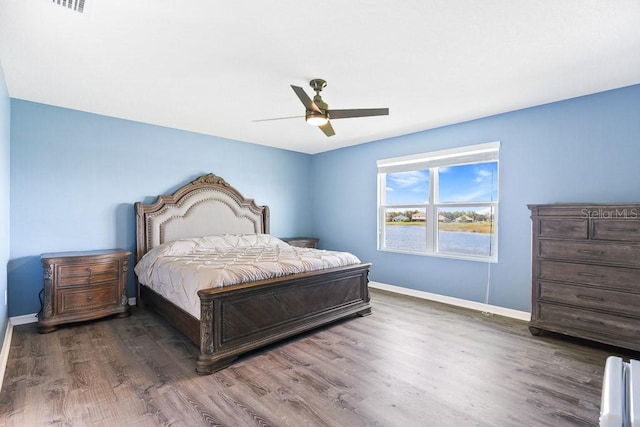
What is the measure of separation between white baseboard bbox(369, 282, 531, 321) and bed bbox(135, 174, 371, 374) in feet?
3.90

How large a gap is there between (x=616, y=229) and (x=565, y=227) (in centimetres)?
36

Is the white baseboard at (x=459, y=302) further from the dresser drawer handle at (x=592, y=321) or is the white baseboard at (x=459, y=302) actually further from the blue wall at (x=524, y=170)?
the dresser drawer handle at (x=592, y=321)

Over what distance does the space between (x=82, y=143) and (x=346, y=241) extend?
4191 millimetres

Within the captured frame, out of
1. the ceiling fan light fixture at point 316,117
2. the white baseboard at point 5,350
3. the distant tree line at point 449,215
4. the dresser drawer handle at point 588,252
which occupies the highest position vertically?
the ceiling fan light fixture at point 316,117

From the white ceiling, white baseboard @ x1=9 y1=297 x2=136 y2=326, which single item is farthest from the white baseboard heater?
white baseboard @ x1=9 y1=297 x2=136 y2=326

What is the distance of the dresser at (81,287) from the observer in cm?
328

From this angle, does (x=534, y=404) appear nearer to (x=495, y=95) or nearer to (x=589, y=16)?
(x=589, y=16)

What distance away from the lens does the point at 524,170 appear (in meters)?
A: 3.76

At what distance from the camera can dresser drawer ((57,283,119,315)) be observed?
337 cm

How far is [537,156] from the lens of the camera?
3654 mm

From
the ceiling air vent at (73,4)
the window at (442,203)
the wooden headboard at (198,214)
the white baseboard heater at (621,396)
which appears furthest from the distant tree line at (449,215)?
the ceiling air vent at (73,4)

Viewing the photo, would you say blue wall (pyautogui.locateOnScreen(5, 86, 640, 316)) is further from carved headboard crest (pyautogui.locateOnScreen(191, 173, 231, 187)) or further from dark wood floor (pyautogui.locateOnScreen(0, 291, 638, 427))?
dark wood floor (pyautogui.locateOnScreen(0, 291, 638, 427))

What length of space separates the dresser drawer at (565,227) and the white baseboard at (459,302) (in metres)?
1.12

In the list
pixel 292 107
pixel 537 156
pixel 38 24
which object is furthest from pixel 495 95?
pixel 38 24
